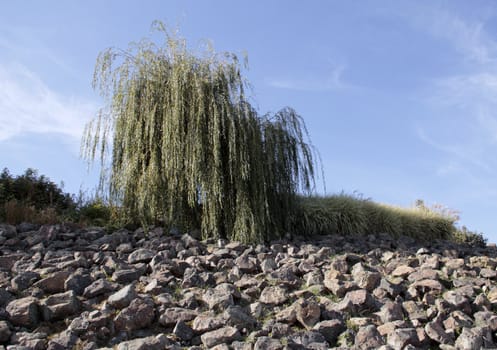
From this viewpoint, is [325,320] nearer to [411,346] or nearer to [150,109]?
[411,346]

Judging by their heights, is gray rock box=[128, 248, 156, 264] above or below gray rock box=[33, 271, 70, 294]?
above

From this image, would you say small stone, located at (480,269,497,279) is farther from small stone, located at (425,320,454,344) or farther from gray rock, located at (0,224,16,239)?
gray rock, located at (0,224,16,239)

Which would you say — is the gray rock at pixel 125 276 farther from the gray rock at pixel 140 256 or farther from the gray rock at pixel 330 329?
the gray rock at pixel 330 329

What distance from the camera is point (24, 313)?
452 cm

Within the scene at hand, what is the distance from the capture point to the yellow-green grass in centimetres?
845

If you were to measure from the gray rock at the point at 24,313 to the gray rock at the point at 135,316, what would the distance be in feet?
2.35

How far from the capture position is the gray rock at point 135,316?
4.43 metres

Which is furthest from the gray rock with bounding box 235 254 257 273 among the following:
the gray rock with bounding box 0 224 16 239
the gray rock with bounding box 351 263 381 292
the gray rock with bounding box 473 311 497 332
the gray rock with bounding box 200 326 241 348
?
the gray rock with bounding box 0 224 16 239

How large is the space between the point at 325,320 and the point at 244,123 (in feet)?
11.9

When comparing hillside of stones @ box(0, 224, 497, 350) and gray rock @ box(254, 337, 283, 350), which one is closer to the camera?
gray rock @ box(254, 337, 283, 350)

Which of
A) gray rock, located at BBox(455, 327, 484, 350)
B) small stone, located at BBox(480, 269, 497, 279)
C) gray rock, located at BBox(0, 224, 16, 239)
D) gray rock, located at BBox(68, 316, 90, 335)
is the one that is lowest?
gray rock, located at BBox(455, 327, 484, 350)

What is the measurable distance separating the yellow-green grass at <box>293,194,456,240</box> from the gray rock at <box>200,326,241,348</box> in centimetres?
404

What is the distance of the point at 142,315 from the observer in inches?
177

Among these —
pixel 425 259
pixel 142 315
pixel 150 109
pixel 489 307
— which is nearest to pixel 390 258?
pixel 425 259
